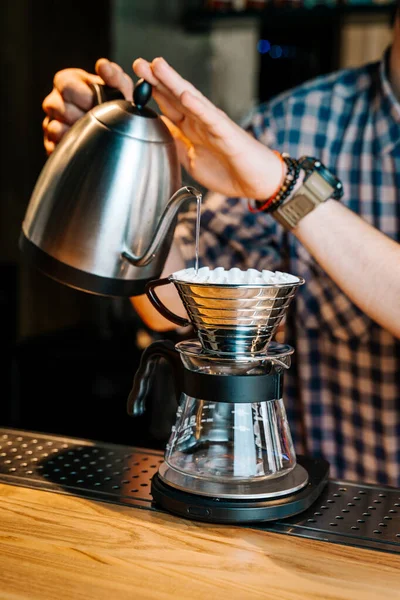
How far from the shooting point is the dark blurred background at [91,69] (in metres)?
2.77

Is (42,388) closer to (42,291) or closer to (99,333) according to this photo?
(99,333)

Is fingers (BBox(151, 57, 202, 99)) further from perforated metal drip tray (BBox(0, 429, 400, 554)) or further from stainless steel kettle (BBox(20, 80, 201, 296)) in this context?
perforated metal drip tray (BBox(0, 429, 400, 554))

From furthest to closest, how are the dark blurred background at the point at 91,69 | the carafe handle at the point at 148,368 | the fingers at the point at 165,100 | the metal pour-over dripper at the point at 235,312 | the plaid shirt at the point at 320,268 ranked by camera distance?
the dark blurred background at the point at 91,69, the plaid shirt at the point at 320,268, the fingers at the point at 165,100, the carafe handle at the point at 148,368, the metal pour-over dripper at the point at 235,312

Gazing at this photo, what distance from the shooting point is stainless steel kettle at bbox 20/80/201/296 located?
1.04 meters

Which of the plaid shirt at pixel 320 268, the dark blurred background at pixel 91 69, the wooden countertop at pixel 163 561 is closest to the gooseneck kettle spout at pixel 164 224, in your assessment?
the wooden countertop at pixel 163 561

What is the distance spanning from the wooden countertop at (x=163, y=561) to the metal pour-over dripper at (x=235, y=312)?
0.21 m

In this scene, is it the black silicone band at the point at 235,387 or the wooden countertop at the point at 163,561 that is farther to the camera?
the black silicone band at the point at 235,387

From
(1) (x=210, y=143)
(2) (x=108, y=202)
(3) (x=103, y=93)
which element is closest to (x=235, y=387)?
(2) (x=108, y=202)

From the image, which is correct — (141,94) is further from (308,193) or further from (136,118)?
(308,193)

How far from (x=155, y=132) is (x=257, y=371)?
346 mm

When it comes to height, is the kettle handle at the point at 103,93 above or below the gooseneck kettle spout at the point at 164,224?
above

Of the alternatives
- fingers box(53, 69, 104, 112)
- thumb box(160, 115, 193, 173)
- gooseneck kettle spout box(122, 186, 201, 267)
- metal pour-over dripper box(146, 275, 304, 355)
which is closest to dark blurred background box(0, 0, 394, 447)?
thumb box(160, 115, 193, 173)

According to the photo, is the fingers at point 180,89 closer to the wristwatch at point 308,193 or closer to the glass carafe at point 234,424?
the wristwatch at point 308,193

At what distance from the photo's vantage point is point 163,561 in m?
0.84
